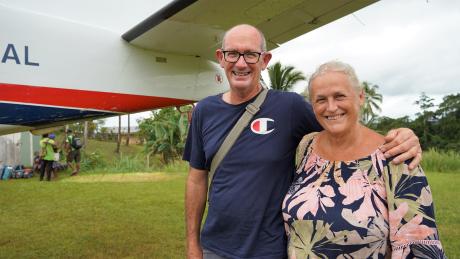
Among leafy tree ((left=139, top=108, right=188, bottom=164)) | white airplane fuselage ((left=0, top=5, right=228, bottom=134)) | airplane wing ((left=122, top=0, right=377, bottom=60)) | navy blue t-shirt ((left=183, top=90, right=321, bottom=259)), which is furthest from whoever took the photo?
leafy tree ((left=139, top=108, right=188, bottom=164))

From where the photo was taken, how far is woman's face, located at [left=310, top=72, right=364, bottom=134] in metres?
1.41

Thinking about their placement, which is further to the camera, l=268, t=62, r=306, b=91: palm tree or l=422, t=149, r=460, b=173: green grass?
l=268, t=62, r=306, b=91: palm tree

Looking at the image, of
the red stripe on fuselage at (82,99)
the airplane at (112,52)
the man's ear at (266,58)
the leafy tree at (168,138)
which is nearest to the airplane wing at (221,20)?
the airplane at (112,52)

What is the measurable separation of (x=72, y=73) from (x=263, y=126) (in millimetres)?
2088

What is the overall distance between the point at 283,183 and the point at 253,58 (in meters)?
0.56

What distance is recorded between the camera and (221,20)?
125 inches

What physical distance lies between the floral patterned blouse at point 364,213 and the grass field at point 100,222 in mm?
3071

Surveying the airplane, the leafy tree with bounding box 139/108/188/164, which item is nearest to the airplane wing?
the airplane

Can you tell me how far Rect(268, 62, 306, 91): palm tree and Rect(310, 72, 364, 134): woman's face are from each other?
22563 millimetres

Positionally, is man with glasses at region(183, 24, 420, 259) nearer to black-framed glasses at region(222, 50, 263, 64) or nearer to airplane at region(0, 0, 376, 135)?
black-framed glasses at region(222, 50, 263, 64)

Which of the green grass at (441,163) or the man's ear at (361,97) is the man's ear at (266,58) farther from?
the green grass at (441,163)

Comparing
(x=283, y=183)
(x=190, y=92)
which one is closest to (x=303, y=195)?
(x=283, y=183)

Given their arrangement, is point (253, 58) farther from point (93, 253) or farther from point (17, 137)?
point (17, 137)

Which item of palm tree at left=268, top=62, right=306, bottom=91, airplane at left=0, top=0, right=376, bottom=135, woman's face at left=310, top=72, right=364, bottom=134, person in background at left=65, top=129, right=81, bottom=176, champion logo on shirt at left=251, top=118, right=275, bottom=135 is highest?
palm tree at left=268, top=62, right=306, bottom=91
